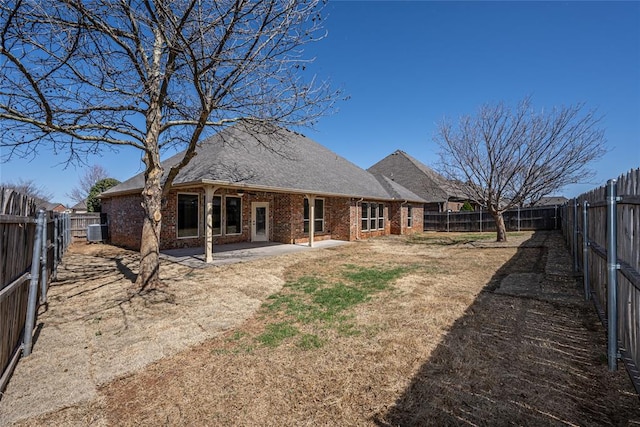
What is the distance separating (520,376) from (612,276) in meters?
1.40

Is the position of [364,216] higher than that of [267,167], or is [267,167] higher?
[267,167]

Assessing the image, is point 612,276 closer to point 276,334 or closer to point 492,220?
point 276,334

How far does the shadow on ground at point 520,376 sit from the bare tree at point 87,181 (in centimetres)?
4659

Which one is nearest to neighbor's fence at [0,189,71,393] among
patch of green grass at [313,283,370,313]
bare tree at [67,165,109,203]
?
patch of green grass at [313,283,370,313]

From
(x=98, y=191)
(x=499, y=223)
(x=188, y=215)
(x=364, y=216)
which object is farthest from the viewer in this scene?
(x=98, y=191)

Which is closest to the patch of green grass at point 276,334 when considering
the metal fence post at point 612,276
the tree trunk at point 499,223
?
the metal fence post at point 612,276

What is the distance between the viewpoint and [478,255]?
35.3 ft

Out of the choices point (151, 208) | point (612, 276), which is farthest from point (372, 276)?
point (151, 208)

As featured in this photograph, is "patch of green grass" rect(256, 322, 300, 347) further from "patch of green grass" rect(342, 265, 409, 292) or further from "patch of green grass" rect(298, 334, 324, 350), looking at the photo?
"patch of green grass" rect(342, 265, 409, 292)

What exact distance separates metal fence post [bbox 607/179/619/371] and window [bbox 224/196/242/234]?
12052mm

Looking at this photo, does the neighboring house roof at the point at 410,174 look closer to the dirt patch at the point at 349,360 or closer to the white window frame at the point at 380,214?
the white window frame at the point at 380,214

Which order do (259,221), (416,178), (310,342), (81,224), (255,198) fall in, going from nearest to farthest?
(310,342) → (255,198) → (259,221) → (81,224) → (416,178)

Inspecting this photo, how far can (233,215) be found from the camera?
13.2 meters

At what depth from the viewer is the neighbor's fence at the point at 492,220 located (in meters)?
20.0
